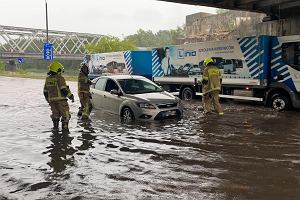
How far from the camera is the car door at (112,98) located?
11.7 metres

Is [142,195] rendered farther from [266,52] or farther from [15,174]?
[266,52]

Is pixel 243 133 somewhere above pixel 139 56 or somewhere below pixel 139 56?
below

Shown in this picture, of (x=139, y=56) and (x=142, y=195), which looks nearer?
(x=142, y=195)

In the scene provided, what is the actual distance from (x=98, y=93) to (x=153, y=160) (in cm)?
638

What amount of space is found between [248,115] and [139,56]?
12387mm

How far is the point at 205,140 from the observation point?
8562 millimetres

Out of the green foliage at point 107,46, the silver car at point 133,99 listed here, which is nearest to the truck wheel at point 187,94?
the silver car at point 133,99

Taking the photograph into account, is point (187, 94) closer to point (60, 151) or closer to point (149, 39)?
point (60, 151)

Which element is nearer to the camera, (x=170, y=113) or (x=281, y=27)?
(x=170, y=113)

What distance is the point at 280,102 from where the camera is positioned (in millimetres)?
14133

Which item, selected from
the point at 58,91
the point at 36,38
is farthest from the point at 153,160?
the point at 36,38

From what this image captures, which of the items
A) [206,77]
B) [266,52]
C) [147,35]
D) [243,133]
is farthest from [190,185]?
[147,35]

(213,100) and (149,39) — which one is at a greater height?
(149,39)

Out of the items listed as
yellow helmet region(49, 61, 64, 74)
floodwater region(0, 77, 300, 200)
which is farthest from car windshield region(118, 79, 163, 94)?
yellow helmet region(49, 61, 64, 74)
